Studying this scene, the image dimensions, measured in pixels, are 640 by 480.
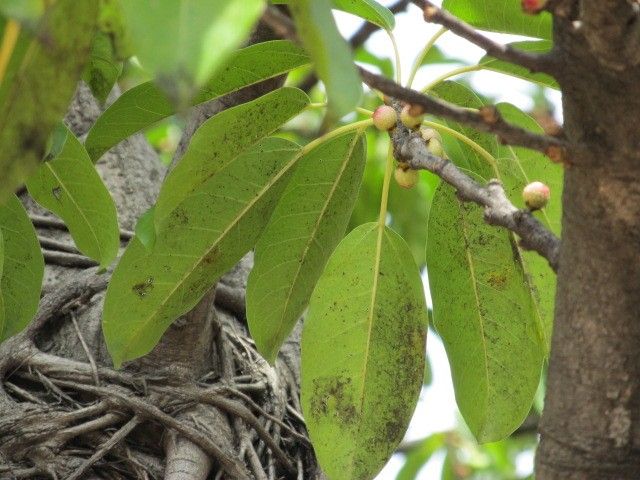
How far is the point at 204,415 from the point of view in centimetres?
183

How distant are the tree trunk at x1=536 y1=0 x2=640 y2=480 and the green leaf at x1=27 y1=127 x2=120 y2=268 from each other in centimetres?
79

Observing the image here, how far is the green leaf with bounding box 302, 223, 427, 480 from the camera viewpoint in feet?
4.89

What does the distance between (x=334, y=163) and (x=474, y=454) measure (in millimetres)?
2534

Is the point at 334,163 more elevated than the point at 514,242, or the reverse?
the point at 334,163

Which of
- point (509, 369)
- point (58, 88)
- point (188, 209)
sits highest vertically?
point (58, 88)

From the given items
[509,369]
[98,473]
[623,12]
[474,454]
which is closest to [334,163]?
[509,369]

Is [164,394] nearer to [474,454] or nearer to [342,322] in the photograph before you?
[342,322]

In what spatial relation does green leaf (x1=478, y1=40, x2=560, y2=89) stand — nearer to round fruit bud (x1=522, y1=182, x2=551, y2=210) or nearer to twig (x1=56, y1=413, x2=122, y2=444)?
round fruit bud (x1=522, y1=182, x2=551, y2=210)

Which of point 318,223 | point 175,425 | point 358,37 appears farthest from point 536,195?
point 358,37

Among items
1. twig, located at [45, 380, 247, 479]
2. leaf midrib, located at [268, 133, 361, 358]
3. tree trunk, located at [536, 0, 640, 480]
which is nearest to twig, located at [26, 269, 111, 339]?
twig, located at [45, 380, 247, 479]

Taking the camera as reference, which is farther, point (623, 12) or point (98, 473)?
point (98, 473)

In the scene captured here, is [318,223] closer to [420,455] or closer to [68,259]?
[68,259]

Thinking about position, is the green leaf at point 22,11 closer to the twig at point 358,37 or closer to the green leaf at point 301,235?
the green leaf at point 301,235

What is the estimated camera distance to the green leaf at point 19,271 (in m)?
1.62
